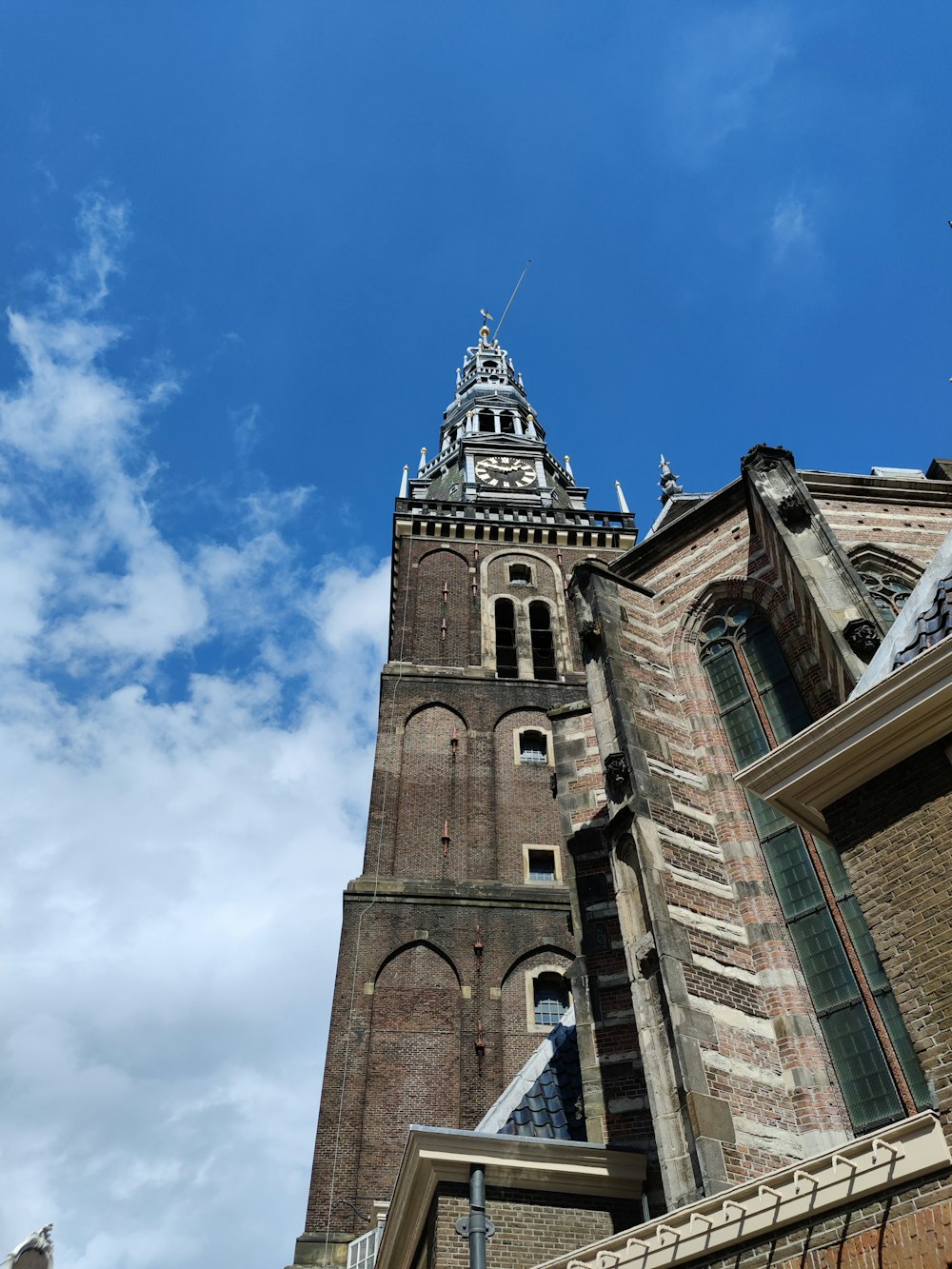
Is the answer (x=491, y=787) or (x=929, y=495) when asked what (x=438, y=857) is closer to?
(x=491, y=787)

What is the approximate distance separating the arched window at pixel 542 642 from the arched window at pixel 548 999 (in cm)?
958

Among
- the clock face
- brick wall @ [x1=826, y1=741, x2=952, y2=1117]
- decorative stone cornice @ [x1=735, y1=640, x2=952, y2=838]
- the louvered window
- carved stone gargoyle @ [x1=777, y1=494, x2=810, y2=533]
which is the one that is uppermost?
the clock face

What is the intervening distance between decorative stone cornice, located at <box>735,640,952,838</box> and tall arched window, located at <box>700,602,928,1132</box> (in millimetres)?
2259

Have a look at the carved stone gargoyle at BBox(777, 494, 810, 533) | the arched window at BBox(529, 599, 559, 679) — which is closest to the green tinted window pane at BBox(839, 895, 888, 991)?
the carved stone gargoyle at BBox(777, 494, 810, 533)

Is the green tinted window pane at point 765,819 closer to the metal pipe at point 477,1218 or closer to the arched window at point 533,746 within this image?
the metal pipe at point 477,1218

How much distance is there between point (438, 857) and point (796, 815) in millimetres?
16209

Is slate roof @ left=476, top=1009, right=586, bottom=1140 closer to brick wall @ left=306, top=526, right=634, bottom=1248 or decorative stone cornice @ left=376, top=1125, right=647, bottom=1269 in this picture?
decorative stone cornice @ left=376, top=1125, right=647, bottom=1269

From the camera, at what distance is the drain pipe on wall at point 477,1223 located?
965 centimetres

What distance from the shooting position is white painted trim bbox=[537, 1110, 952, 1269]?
5902mm

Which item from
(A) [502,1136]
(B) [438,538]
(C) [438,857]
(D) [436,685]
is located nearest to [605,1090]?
(A) [502,1136]

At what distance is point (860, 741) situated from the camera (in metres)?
6.98

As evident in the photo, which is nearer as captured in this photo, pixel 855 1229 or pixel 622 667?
pixel 855 1229

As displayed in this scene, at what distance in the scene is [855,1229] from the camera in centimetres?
606

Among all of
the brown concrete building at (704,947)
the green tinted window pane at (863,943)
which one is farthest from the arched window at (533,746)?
the green tinted window pane at (863,943)
